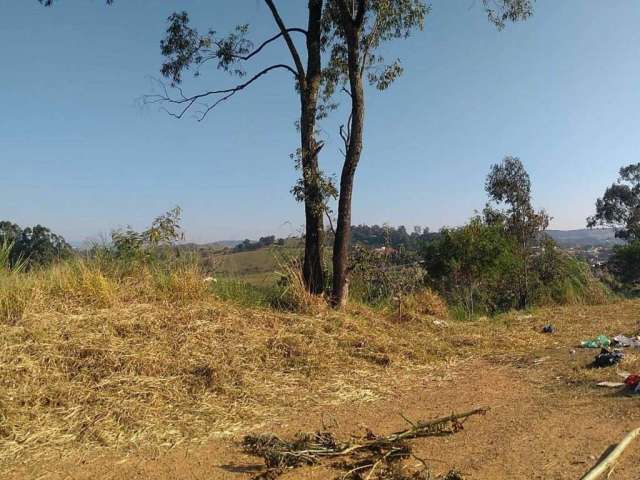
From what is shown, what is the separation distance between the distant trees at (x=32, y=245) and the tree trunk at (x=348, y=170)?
355 cm

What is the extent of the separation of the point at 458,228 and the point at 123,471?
10.4 meters

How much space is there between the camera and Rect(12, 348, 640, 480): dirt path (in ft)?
9.30

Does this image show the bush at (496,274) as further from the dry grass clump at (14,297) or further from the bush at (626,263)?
the bush at (626,263)

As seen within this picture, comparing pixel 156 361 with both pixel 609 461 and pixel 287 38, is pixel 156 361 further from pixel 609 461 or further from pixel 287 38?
pixel 287 38

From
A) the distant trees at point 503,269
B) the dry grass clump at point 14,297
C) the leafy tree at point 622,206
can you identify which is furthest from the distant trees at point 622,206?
the dry grass clump at point 14,297

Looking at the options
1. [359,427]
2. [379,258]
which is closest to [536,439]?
[359,427]

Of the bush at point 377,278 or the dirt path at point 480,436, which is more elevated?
the bush at point 377,278

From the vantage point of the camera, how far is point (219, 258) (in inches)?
275

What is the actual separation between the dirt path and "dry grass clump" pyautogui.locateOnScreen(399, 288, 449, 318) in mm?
3525

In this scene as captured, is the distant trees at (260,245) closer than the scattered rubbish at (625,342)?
No

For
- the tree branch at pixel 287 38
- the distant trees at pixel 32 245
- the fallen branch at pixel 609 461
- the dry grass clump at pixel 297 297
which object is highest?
the tree branch at pixel 287 38

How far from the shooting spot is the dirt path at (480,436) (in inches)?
112

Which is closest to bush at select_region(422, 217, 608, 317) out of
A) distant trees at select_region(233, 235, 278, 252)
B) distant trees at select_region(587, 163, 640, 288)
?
distant trees at select_region(233, 235, 278, 252)

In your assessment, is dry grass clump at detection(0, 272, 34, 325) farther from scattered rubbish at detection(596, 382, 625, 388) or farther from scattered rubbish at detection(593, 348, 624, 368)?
scattered rubbish at detection(593, 348, 624, 368)
